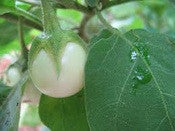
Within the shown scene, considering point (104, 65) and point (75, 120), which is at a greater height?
point (104, 65)

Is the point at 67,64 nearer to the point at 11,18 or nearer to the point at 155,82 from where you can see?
the point at 155,82

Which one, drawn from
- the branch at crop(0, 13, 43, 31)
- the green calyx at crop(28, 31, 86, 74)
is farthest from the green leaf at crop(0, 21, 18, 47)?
the green calyx at crop(28, 31, 86, 74)

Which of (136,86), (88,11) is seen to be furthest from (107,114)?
(88,11)

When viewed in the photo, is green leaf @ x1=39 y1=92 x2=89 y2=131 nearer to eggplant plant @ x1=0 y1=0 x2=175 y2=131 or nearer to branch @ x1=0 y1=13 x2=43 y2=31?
eggplant plant @ x1=0 y1=0 x2=175 y2=131

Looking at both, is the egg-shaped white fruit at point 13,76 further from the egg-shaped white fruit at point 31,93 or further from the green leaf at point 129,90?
the green leaf at point 129,90

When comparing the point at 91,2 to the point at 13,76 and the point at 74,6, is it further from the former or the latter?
the point at 13,76

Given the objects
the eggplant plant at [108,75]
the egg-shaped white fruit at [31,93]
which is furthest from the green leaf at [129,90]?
the egg-shaped white fruit at [31,93]
